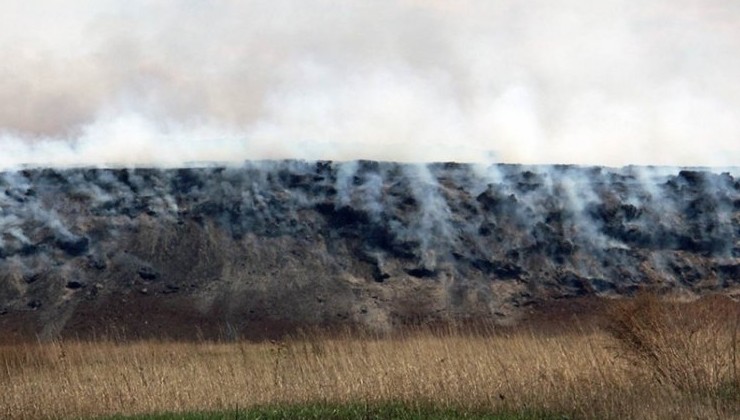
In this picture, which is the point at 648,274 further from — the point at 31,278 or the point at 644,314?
the point at 644,314

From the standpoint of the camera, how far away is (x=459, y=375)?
55.2 feet

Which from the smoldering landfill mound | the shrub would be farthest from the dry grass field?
the smoldering landfill mound

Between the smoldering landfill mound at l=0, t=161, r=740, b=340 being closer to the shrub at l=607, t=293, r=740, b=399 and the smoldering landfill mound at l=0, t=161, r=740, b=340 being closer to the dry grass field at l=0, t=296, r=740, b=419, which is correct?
the dry grass field at l=0, t=296, r=740, b=419

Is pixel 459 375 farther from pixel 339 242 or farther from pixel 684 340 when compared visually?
pixel 339 242

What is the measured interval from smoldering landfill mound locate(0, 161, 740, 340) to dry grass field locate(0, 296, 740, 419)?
4931cm

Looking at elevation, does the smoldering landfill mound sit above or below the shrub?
below

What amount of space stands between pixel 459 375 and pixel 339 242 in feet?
228

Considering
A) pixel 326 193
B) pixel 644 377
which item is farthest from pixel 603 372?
pixel 326 193

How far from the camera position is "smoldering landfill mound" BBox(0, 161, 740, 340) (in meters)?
74.8

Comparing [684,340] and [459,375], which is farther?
[459,375]

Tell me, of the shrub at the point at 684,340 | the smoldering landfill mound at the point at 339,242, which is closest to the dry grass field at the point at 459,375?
the shrub at the point at 684,340

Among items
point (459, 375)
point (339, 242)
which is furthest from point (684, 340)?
point (339, 242)

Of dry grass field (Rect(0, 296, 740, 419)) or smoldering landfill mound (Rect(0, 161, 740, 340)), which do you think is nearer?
dry grass field (Rect(0, 296, 740, 419))

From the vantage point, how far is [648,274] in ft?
264
